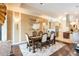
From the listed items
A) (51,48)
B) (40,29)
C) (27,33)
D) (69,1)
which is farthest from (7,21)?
(69,1)

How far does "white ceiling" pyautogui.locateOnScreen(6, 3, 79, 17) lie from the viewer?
265 centimetres

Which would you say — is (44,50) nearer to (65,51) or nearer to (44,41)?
(44,41)

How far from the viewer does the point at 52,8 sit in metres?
2.69

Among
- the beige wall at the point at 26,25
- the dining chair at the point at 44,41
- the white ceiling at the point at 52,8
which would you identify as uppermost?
the white ceiling at the point at 52,8

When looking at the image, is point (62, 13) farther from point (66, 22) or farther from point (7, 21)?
point (7, 21)

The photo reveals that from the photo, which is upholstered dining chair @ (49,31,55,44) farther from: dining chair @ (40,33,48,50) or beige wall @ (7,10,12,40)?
beige wall @ (7,10,12,40)

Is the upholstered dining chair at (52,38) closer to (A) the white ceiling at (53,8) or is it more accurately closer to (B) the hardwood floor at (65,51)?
(B) the hardwood floor at (65,51)

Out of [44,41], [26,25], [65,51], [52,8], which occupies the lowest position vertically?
[65,51]

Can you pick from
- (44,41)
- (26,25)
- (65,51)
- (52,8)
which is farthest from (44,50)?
(52,8)

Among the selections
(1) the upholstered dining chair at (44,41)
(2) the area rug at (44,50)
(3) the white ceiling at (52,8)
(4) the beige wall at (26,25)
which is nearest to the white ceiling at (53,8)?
(3) the white ceiling at (52,8)

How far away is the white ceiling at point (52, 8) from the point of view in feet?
8.69

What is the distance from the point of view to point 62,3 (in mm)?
2652

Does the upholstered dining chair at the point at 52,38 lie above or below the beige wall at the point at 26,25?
below

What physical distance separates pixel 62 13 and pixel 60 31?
1.19 ft
